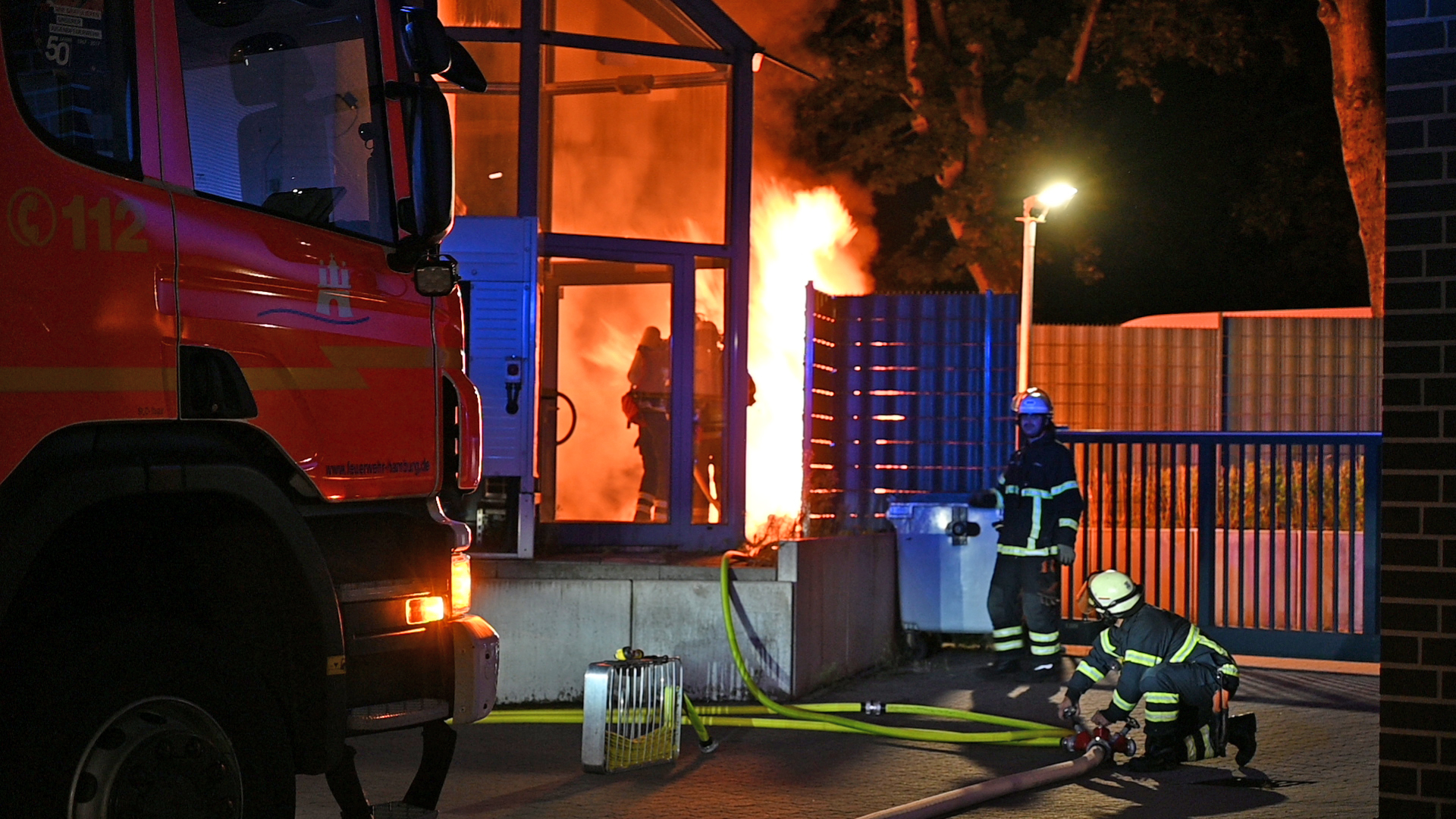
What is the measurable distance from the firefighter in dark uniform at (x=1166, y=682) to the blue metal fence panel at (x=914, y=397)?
14.0ft

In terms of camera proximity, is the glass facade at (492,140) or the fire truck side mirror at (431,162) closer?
the fire truck side mirror at (431,162)

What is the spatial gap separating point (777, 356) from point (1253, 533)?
4.15m

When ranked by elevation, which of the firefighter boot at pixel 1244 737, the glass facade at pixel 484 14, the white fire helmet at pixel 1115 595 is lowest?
the firefighter boot at pixel 1244 737

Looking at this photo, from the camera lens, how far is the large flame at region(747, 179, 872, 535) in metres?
12.6

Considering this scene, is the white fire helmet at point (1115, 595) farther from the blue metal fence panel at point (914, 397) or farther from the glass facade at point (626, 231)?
the blue metal fence panel at point (914, 397)

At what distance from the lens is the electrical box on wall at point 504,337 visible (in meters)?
9.98

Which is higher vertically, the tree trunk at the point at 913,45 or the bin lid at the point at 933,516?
the tree trunk at the point at 913,45

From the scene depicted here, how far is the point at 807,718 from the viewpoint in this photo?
885 cm

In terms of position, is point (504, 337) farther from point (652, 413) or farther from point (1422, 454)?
point (1422, 454)

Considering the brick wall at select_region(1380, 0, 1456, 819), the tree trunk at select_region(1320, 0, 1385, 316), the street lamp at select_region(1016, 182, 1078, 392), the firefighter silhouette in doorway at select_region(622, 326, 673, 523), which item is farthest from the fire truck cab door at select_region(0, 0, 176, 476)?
the tree trunk at select_region(1320, 0, 1385, 316)

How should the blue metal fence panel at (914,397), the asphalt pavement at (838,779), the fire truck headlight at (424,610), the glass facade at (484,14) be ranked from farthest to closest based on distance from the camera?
the blue metal fence panel at (914,397)
the glass facade at (484,14)
the asphalt pavement at (838,779)
the fire truck headlight at (424,610)

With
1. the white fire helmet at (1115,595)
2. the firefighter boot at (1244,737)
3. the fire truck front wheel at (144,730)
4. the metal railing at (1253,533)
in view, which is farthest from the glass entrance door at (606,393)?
the fire truck front wheel at (144,730)

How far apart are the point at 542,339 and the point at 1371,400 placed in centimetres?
1231

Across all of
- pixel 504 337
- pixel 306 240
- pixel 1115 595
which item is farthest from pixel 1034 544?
pixel 306 240
